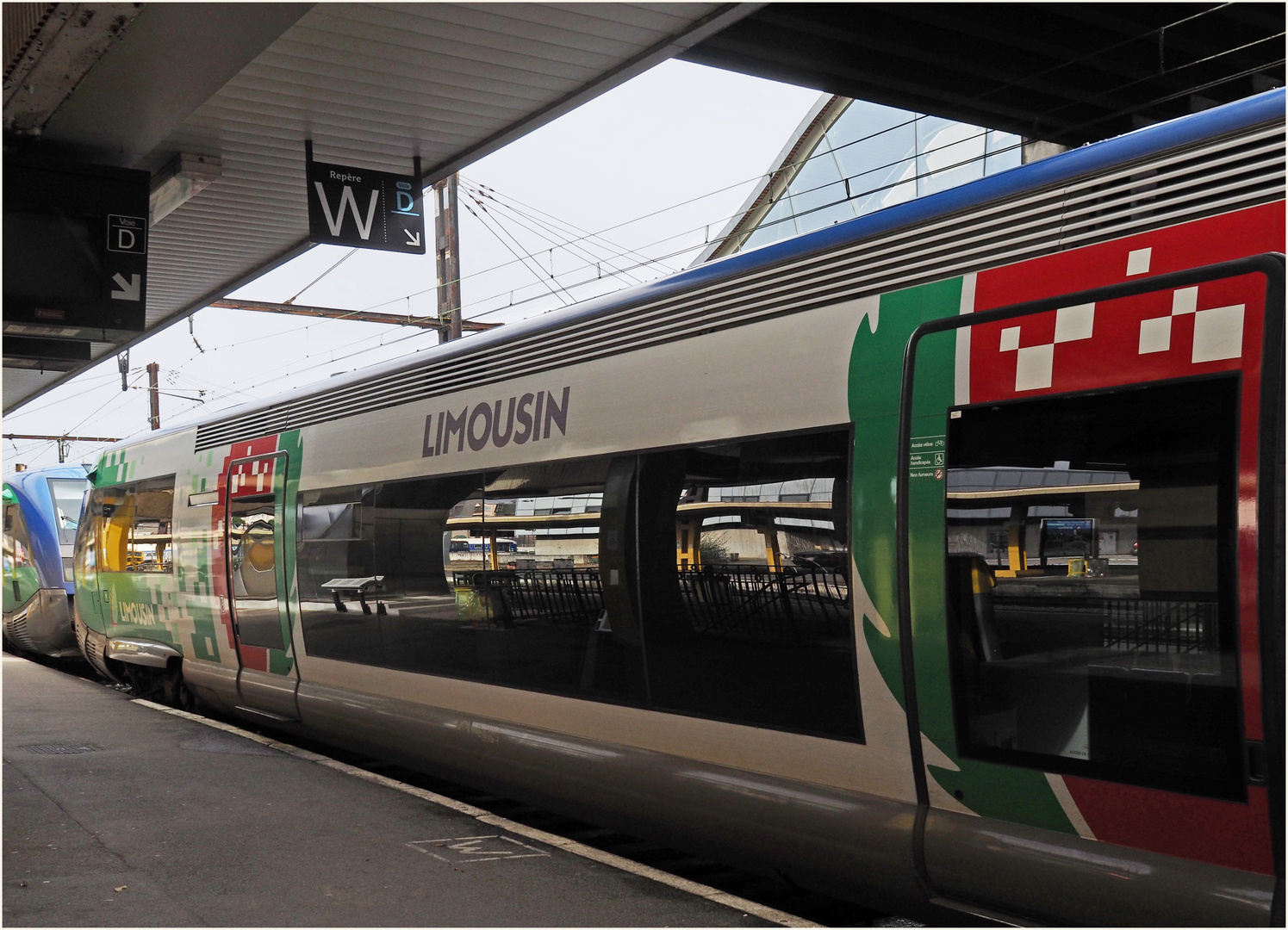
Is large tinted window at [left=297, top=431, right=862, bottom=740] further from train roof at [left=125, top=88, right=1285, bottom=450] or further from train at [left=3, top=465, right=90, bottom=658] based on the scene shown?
train at [left=3, top=465, right=90, bottom=658]

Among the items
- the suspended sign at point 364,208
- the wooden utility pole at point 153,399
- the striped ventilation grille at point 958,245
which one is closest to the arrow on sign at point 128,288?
the suspended sign at point 364,208

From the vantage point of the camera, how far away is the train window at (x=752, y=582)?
4637 mm

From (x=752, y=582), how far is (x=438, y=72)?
144 inches

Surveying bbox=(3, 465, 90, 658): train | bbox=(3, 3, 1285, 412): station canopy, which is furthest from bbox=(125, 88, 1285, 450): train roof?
bbox=(3, 465, 90, 658): train

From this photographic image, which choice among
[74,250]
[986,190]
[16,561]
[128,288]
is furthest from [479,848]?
[16,561]

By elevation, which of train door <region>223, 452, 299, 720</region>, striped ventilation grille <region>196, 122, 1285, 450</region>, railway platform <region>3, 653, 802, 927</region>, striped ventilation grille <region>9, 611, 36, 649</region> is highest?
striped ventilation grille <region>196, 122, 1285, 450</region>

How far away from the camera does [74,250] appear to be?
25.5ft

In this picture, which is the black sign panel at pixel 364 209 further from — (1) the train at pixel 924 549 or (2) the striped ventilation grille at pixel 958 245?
(2) the striped ventilation grille at pixel 958 245

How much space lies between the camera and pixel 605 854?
5633 millimetres

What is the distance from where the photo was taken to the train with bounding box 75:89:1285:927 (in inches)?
135

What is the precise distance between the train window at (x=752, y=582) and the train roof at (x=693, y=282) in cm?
79

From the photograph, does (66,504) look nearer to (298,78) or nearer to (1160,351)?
(298,78)

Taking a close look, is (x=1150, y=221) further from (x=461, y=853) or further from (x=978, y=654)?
(x=461, y=853)

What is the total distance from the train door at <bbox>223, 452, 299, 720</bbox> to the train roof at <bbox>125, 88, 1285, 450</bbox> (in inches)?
17.2
